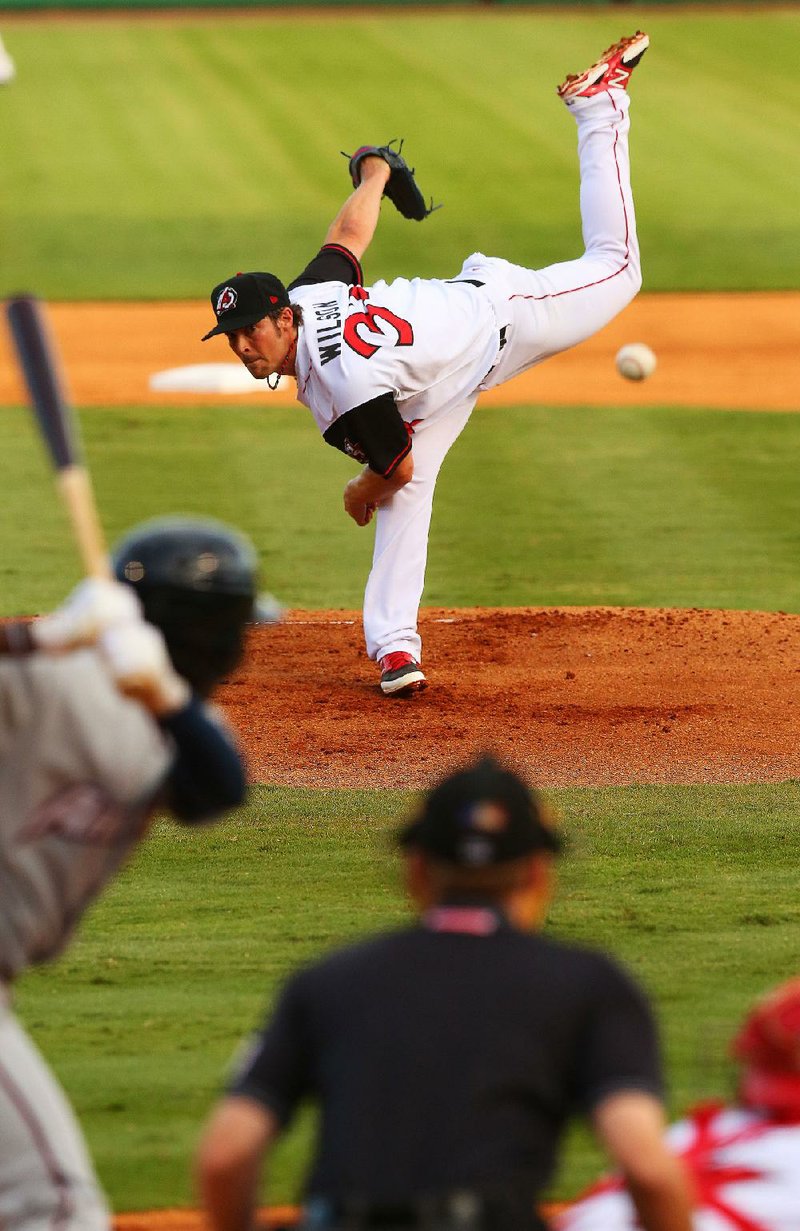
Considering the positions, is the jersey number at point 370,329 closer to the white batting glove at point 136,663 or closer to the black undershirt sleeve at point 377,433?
the black undershirt sleeve at point 377,433

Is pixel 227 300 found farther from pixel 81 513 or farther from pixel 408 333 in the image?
pixel 81 513

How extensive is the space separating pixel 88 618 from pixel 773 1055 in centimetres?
121

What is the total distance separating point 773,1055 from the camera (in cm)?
290

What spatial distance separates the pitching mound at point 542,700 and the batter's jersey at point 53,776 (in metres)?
4.39

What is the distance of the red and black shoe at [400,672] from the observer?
8.61m

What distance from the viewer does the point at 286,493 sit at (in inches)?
510

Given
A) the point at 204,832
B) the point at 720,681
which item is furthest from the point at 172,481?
the point at 204,832

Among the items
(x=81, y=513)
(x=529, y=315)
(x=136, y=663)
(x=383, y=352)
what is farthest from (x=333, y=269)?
(x=136, y=663)

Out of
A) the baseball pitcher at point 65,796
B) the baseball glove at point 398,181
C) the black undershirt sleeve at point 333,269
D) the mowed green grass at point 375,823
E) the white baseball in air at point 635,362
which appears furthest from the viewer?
the white baseball in air at point 635,362

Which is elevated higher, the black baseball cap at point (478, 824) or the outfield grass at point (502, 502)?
the outfield grass at point (502, 502)

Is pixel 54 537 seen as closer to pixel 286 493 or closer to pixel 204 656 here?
pixel 286 493

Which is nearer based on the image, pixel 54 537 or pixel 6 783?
pixel 6 783

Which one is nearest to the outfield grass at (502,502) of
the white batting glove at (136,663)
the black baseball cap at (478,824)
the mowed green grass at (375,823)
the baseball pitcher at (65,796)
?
the mowed green grass at (375,823)

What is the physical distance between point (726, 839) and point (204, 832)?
1.84m
